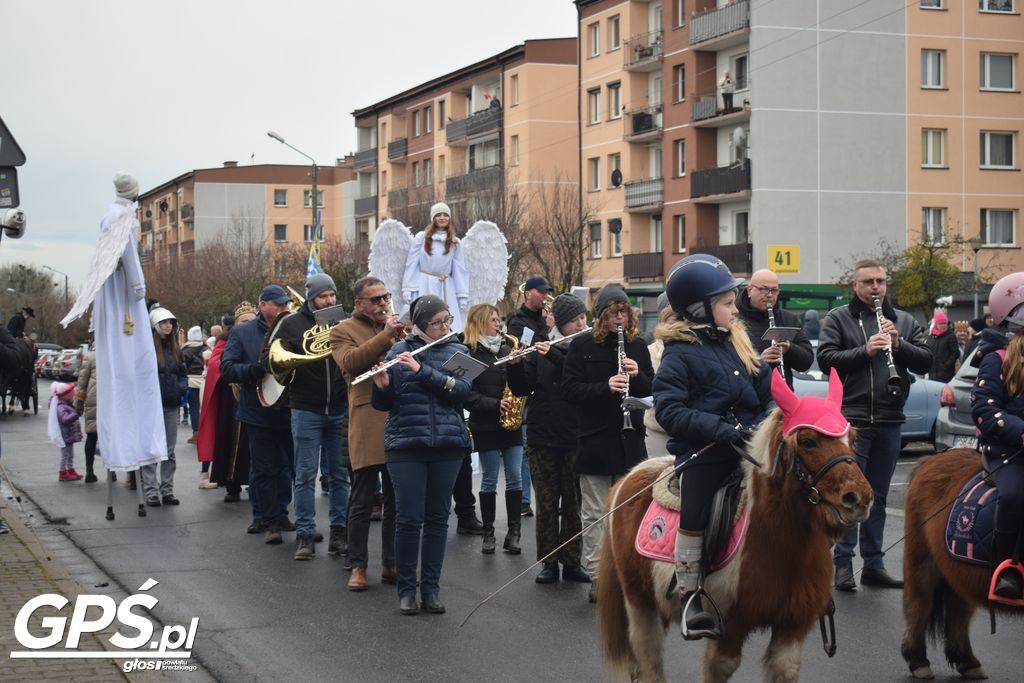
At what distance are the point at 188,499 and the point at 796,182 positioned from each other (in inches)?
1453

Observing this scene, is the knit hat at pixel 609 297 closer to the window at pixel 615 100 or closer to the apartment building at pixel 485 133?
the apartment building at pixel 485 133

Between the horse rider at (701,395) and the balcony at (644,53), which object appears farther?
the balcony at (644,53)

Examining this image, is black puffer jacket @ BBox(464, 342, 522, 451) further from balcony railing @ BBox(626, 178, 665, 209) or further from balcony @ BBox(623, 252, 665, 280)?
balcony railing @ BBox(626, 178, 665, 209)

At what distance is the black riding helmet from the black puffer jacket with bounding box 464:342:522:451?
4900 millimetres

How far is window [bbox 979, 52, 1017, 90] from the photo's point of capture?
163 ft

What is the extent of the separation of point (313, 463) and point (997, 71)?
45652mm

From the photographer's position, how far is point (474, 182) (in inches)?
2130

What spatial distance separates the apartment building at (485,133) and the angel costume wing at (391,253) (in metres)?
34.0

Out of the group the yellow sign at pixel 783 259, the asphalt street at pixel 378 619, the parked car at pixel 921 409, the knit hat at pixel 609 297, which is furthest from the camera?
the yellow sign at pixel 783 259

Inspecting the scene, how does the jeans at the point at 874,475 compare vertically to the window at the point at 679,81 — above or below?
below

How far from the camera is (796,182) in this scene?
4803cm

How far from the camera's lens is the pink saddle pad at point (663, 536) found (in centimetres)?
577

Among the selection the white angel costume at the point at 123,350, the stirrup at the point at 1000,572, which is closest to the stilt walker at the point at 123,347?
the white angel costume at the point at 123,350

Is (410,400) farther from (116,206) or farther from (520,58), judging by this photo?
(520,58)
